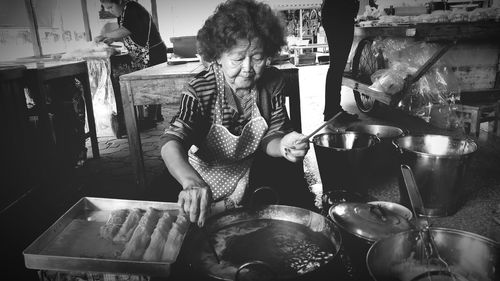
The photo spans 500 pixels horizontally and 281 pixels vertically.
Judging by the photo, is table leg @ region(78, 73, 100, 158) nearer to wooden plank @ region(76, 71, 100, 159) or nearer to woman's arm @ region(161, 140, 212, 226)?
wooden plank @ region(76, 71, 100, 159)

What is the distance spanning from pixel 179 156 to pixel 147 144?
3475 mm

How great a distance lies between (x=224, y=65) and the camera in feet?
6.88

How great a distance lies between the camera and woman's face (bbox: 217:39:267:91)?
2.00 metres

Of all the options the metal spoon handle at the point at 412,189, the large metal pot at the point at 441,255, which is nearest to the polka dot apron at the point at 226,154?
the metal spoon handle at the point at 412,189

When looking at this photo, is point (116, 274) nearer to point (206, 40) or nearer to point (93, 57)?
point (206, 40)

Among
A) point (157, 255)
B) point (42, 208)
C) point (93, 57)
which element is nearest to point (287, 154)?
point (157, 255)

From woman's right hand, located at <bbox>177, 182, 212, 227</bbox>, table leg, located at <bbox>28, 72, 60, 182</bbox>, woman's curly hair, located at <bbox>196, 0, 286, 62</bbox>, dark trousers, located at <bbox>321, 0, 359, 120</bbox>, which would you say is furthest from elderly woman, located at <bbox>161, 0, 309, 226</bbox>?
dark trousers, located at <bbox>321, 0, 359, 120</bbox>

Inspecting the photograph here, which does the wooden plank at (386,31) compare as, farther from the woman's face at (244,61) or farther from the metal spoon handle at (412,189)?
the woman's face at (244,61)

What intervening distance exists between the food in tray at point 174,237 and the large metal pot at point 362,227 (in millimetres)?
768

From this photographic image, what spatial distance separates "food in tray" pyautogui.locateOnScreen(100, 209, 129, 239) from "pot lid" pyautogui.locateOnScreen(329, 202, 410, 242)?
1084 millimetres

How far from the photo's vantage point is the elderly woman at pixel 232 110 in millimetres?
1996

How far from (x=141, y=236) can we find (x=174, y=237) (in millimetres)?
158

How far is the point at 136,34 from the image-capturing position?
5523 mm

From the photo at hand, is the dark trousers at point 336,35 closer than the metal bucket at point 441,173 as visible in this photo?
No
